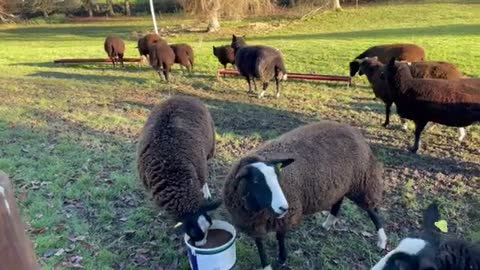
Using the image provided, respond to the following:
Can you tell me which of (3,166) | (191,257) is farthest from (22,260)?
(3,166)

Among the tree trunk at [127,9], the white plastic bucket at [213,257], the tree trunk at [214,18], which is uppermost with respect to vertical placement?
the tree trunk at [127,9]

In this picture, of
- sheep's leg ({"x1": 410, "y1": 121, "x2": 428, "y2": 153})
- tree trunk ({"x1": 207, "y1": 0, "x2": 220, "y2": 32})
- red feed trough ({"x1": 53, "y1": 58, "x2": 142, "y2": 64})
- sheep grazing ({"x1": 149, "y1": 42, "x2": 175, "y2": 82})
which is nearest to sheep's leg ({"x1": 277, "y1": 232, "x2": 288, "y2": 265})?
sheep's leg ({"x1": 410, "y1": 121, "x2": 428, "y2": 153})

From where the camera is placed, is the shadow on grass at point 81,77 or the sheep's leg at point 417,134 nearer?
the sheep's leg at point 417,134

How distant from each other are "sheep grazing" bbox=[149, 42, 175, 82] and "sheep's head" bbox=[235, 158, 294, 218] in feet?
31.8

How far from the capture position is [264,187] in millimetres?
3803

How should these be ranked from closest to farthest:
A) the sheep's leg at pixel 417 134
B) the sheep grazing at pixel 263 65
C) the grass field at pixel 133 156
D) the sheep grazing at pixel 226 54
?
1. the grass field at pixel 133 156
2. the sheep's leg at pixel 417 134
3. the sheep grazing at pixel 263 65
4. the sheep grazing at pixel 226 54

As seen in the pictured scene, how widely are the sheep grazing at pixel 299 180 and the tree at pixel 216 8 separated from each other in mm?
24000

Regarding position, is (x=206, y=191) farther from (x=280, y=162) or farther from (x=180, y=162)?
(x=280, y=162)

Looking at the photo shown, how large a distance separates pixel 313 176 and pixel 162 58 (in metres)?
9.79

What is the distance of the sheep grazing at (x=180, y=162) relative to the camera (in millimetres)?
4367

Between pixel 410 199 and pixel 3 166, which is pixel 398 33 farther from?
pixel 3 166

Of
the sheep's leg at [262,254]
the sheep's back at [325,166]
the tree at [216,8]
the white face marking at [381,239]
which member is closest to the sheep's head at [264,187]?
the sheep's back at [325,166]

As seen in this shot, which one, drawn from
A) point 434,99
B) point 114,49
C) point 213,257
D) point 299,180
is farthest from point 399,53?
point 114,49

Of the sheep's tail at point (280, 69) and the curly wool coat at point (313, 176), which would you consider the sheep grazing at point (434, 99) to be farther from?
the sheep's tail at point (280, 69)
